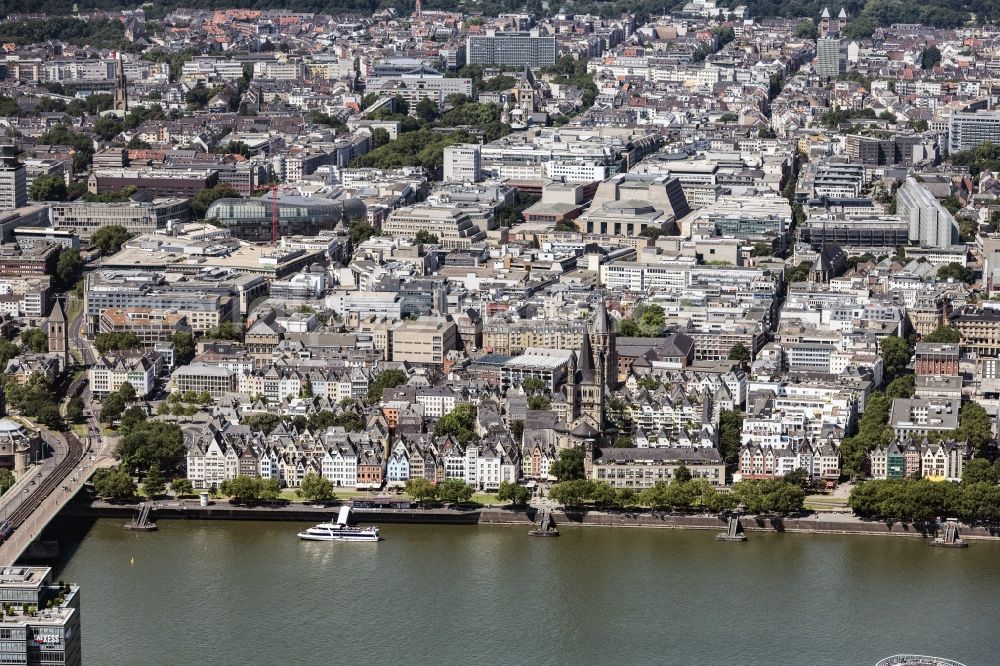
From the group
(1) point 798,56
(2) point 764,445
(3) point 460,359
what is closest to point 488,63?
(1) point 798,56

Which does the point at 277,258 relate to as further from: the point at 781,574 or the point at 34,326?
the point at 781,574

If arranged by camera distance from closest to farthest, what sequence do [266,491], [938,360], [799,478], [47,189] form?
1. [266,491]
2. [799,478]
3. [938,360]
4. [47,189]

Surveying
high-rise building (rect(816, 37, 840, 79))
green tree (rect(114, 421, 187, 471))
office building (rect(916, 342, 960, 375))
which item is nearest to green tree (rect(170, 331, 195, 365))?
green tree (rect(114, 421, 187, 471))

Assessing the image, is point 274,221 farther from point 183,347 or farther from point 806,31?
point 806,31

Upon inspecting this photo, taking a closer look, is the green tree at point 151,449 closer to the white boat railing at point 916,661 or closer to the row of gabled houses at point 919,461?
the row of gabled houses at point 919,461

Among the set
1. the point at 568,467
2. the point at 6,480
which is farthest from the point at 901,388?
the point at 6,480

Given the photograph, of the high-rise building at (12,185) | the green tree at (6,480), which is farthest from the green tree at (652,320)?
the high-rise building at (12,185)
